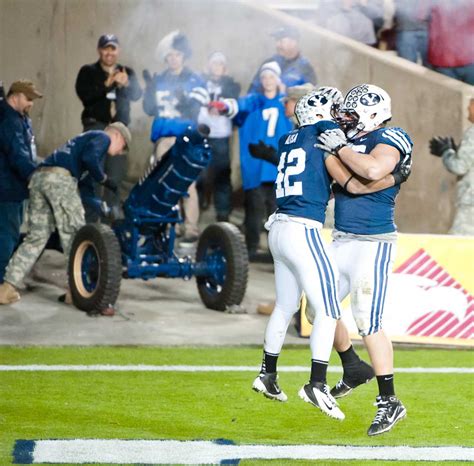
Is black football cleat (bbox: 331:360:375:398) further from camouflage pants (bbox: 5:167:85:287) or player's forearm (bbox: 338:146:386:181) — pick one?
camouflage pants (bbox: 5:167:85:287)

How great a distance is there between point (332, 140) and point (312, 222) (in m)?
0.50

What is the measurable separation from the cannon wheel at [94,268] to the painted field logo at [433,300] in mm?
2365

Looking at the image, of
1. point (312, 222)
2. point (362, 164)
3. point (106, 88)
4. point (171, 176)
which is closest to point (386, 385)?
point (312, 222)

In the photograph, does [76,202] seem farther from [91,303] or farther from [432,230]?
[432,230]

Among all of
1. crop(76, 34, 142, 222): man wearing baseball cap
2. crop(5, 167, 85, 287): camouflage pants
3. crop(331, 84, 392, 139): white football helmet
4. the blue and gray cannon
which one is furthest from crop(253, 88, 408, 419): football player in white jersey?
crop(76, 34, 142, 222): man wearing baseball cap

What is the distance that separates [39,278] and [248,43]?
382cm

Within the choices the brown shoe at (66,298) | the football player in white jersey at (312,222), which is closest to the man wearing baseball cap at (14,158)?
the brown shoe at (66,298)

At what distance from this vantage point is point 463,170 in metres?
12.4

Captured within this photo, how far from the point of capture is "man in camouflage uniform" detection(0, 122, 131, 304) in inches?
467

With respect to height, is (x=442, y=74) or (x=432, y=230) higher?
(x=442, y=74)

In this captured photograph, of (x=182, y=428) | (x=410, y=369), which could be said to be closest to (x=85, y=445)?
(x=182, y=428)

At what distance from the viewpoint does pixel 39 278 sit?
13.4 metres

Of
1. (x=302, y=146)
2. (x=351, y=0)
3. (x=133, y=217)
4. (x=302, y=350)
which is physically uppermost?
(x=351, y=0)

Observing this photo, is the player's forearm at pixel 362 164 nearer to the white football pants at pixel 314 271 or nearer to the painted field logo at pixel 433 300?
the white football pants at pixel 314 271
